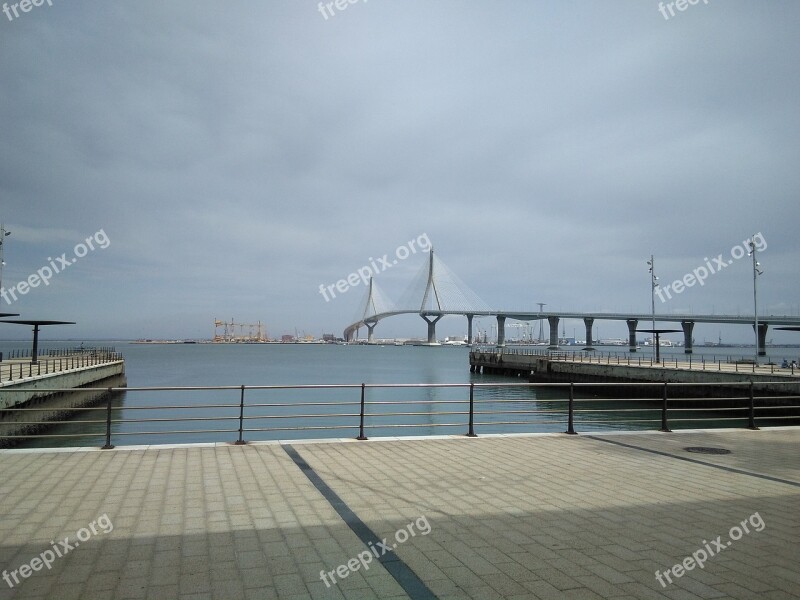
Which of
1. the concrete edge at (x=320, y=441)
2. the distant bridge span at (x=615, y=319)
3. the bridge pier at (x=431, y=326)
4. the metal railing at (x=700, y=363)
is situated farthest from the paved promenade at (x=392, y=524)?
the bridge pier at (x=431, y=326)

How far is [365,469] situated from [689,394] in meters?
34.1

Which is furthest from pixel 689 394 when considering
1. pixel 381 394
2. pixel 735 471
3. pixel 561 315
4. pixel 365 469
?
pixel 561 315

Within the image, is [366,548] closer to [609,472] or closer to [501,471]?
[501,471]

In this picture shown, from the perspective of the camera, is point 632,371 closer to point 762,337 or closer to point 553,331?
point 762,337

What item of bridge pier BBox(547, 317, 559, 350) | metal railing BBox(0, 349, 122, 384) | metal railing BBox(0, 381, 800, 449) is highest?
bridge pier BBox(547, 317, 559, 350)

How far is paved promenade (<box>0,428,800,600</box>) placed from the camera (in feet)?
→ 14.7

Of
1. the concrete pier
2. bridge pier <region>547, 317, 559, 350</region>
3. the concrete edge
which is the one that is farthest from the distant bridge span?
the concrete edge

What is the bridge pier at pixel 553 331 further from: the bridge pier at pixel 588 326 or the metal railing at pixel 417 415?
the metal railing at pixel 417 415

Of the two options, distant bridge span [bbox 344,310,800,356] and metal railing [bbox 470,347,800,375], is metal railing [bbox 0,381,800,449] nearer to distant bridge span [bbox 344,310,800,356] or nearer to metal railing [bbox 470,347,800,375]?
metal railing [bbox 470,347,800,375]

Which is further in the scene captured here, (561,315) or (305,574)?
(561,315)

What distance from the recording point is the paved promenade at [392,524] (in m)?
4.48

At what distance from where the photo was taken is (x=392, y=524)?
5.88m

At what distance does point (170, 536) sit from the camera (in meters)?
5.43

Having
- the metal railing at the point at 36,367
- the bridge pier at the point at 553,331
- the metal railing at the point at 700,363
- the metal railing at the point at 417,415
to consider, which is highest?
the bridge pier at the point at 553,331
